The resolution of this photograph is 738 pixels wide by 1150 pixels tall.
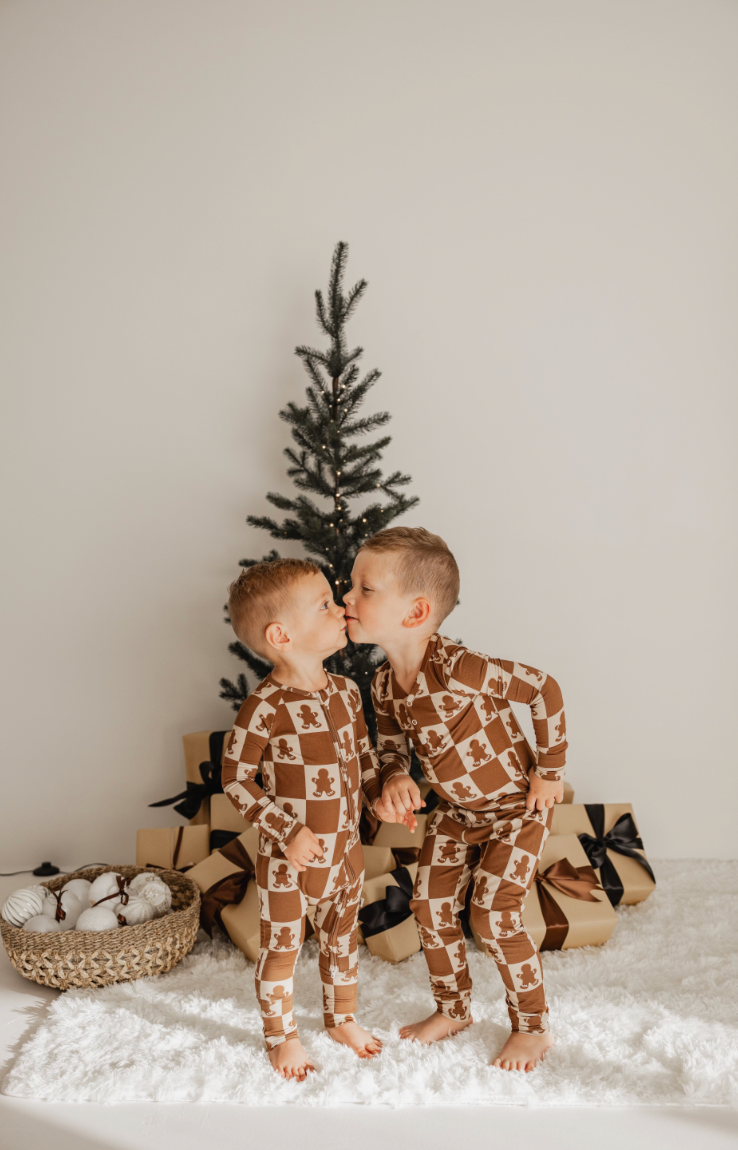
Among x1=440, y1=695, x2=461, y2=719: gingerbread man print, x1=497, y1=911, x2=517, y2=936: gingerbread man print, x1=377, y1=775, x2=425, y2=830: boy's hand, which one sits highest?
x1=440, y1=695, x2=461, y2=719: gingerbread man print

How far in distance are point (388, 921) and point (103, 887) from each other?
70 centimetres

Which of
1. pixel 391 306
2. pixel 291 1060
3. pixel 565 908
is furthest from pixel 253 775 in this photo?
pixel 391 306

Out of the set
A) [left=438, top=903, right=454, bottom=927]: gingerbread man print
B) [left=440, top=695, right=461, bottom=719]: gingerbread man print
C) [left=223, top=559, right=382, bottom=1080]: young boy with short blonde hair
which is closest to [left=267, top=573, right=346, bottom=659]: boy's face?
[left=223, top=559, right=382, bottom=1080]: young boy with short blonde hair

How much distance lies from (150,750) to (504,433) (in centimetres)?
155

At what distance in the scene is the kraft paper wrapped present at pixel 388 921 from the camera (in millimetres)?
1763

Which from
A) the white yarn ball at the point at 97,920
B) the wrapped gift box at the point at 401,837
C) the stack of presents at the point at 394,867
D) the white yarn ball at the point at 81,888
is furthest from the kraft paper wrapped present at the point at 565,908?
the white yarn ball at the point at 81,888

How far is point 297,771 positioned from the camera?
4.66ft

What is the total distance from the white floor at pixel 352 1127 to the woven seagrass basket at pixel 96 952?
32 cm

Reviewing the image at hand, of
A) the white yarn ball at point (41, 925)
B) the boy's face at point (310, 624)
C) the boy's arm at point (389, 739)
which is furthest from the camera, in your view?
the white yarn ball at point (41, 925)

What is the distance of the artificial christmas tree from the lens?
2012 mm

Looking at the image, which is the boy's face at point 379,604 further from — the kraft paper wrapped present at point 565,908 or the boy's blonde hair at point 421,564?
the kraft paper wrapped present at point 565,908

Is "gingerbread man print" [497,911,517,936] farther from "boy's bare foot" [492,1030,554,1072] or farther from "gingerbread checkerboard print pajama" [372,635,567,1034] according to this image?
"boy's bare foot" [492,1030,554,1072]

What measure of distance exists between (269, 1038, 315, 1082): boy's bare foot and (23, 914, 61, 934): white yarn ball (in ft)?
2.08

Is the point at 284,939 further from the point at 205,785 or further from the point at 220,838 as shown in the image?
the point at 205,785
